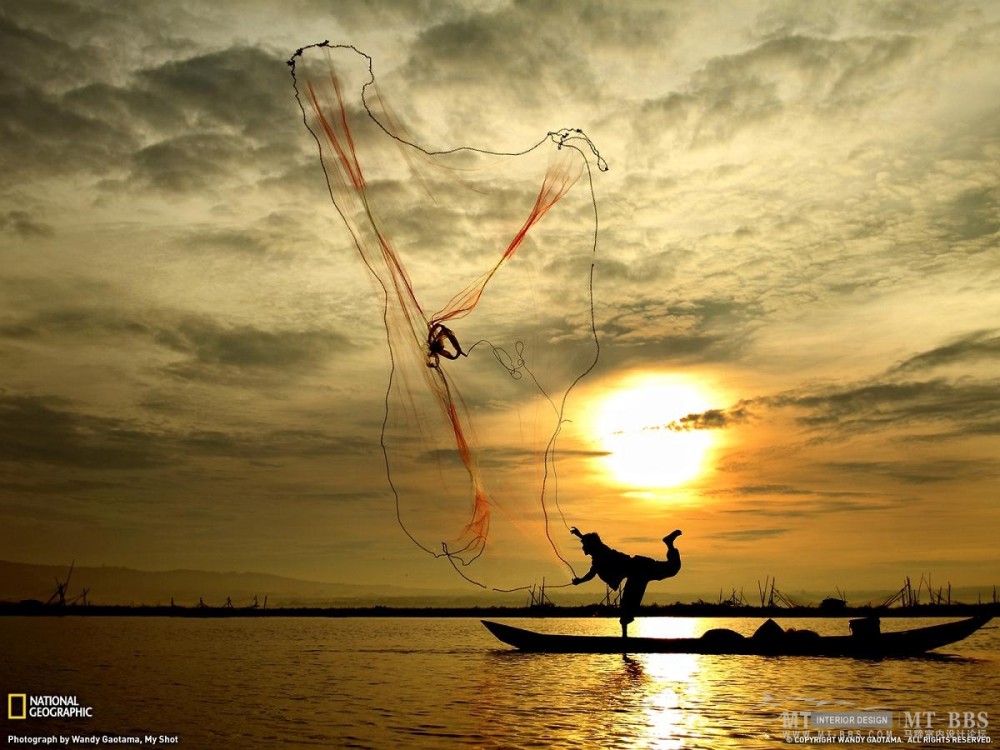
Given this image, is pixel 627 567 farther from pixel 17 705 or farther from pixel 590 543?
pixel 17 705

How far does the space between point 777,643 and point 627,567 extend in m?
8.27

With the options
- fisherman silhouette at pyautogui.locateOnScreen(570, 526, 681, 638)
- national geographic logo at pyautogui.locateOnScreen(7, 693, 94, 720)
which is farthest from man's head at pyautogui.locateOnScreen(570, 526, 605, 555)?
national geographic logo at pyautogui.locateOnScreen(7, 693, 94, 720)

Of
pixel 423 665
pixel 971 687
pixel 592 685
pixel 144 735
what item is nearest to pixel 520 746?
pixel 144 735

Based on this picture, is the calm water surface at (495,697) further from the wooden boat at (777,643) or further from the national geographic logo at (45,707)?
the wooden boat at (777,643)

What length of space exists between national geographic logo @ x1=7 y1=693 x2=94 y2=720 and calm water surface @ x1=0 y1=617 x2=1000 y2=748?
612 millimetres

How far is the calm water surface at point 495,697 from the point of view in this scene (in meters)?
23.9

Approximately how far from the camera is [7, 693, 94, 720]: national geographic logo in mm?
28484

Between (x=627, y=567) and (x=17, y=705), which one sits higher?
(x=627, y=567)

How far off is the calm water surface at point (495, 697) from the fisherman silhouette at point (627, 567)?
3480 millimetres

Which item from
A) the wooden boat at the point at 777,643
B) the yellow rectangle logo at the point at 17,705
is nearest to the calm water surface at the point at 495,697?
the wooden boat at the point at 777,643

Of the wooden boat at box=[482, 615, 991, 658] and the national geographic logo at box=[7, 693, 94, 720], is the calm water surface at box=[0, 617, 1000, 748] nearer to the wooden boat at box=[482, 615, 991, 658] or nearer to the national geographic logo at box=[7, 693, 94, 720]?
the national geographic logo at box=[7, 693, 94, 720]

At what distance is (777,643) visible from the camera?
39594 millimetres

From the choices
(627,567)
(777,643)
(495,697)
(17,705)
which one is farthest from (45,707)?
(777,643)

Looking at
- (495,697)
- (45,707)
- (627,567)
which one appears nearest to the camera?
(45,707)
